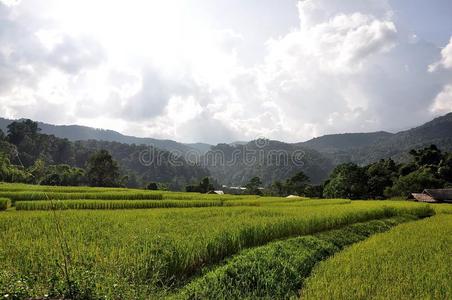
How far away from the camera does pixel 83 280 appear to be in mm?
5676

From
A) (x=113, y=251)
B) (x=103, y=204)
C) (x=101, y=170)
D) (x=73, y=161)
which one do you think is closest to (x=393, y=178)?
(x=101, y=170)

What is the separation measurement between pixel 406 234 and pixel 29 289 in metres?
13.7

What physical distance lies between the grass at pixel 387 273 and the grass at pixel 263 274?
17.3 inches

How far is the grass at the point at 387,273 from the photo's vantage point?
6.70m

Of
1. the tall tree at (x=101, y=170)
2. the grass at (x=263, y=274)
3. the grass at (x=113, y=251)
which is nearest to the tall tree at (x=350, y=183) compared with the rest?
the tall tree at (x=101, y=170)

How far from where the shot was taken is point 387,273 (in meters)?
8.04

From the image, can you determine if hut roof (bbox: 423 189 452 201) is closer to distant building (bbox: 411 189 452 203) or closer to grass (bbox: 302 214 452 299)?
distant building (bbox: 411 189 452 203)

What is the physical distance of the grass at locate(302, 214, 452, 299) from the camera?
22.0 feet

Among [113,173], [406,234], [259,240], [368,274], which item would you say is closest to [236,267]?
[368,274]

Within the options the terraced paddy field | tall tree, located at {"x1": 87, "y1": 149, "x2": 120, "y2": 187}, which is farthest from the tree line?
the terraced paddy field

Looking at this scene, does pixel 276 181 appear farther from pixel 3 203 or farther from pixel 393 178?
pixel 3 203

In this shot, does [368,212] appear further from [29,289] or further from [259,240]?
[29,289]

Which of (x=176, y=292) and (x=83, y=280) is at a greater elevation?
(x=83, y=280)

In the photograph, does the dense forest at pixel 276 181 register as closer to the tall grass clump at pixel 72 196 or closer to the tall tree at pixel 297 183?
the tall tree at pixel 297 183
